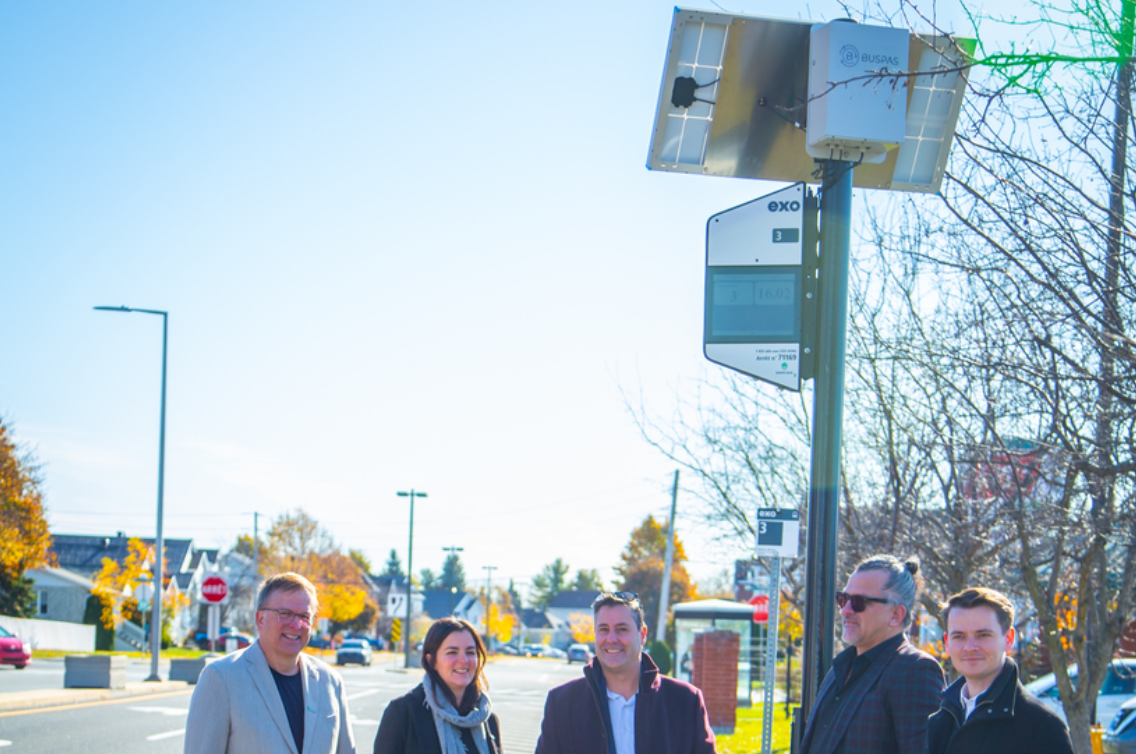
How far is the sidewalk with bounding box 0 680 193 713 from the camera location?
16.7 metres

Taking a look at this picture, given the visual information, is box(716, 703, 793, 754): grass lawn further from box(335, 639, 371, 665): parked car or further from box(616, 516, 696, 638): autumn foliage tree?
box(616, 516, 696, 638): autumn foliage tree

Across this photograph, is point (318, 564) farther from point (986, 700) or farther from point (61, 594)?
point (986, 700)

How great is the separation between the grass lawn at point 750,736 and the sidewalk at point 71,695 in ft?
36.5

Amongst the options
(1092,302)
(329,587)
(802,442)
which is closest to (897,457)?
(802,442)

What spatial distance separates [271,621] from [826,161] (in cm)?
299

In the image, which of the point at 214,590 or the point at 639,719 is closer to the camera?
the point at 639,719

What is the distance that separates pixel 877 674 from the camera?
3.84 metres

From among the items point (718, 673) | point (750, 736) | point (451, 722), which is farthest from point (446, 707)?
point (718, 673)

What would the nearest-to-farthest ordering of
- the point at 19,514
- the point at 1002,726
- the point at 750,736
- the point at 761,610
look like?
the point at 1002,726 < the point at 750,736 < the point at 761,610 < the point at 19,514

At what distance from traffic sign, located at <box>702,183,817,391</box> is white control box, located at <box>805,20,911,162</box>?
0.43 metres

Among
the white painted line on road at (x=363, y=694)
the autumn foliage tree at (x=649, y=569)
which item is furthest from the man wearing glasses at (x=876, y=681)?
the autumn foliage tree at (x=649, y=569)

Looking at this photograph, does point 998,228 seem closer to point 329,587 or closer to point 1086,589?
point 1086,589

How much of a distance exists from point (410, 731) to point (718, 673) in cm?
1458

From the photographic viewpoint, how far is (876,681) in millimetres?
3818
